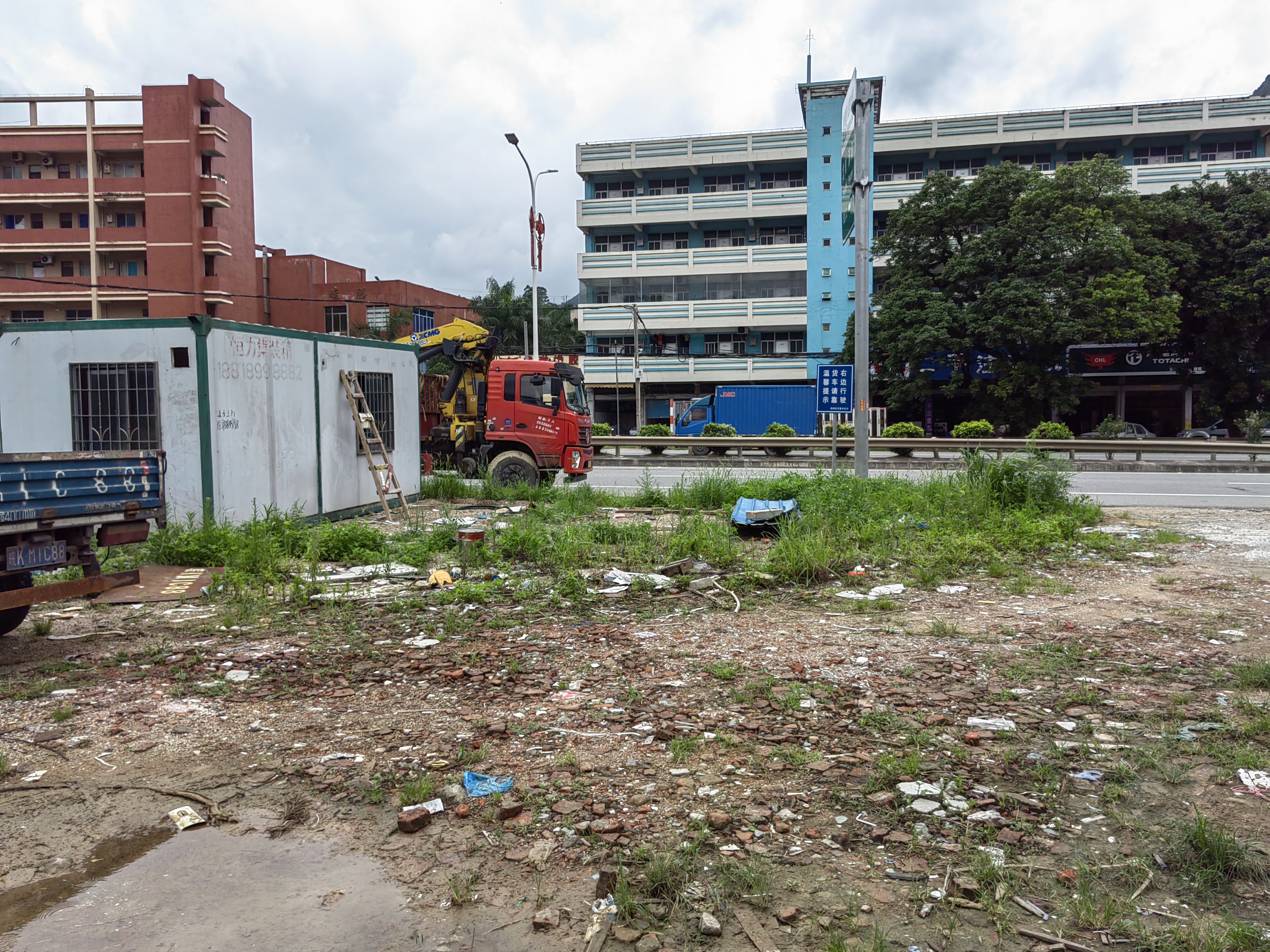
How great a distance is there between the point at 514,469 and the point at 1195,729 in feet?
40.1

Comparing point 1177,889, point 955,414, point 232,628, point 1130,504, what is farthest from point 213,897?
point 955,414

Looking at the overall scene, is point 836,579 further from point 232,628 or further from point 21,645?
point 21,645

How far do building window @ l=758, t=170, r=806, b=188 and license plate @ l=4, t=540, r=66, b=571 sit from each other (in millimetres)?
49646

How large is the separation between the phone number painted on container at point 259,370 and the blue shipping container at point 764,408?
25.3m

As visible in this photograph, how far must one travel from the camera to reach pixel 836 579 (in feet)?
26.9

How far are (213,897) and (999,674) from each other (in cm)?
432

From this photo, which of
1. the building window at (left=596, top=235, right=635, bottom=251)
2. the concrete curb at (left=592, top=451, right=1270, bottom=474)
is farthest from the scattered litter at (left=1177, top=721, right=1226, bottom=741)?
the building window at (left=596, top=235, right=635, bottom=251)

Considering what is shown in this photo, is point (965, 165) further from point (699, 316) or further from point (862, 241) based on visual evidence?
point (862, 241)

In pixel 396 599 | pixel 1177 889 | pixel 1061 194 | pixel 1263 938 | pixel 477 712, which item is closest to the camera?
pixel 1263 938

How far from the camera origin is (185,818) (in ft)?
11.7

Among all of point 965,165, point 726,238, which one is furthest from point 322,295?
point 965,165

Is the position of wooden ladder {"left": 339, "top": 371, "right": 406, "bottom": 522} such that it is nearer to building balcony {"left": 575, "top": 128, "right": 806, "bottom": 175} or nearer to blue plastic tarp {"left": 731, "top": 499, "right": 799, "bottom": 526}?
blue plastic tarp {"left": 731, "top": 499, "right": 799, "bottom": 526}

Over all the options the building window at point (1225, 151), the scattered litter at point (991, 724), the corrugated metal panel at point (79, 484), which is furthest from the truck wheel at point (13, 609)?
the building window at point (1225, 151)

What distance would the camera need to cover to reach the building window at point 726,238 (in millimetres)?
51875
